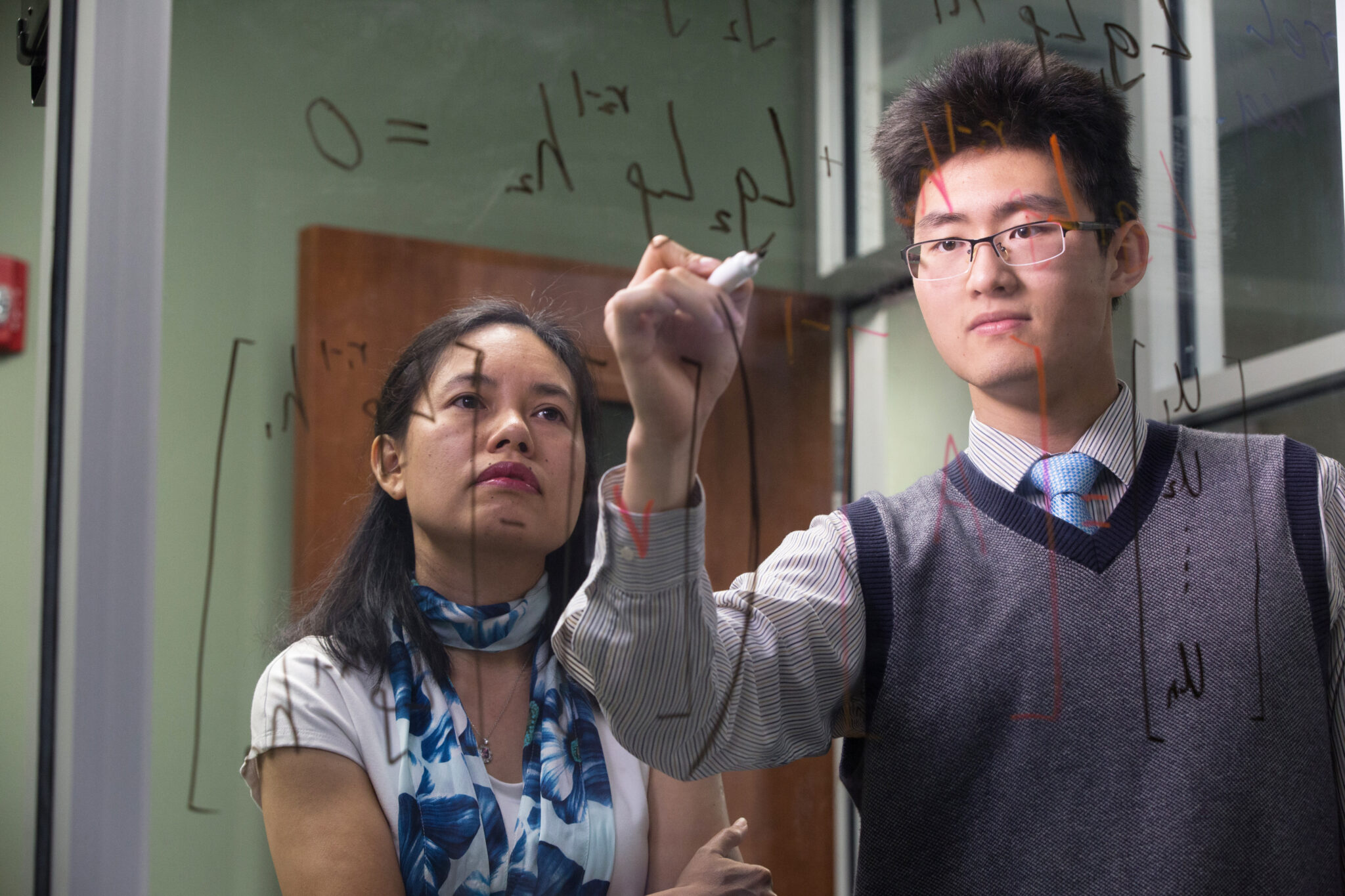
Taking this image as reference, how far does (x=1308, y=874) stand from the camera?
63cm

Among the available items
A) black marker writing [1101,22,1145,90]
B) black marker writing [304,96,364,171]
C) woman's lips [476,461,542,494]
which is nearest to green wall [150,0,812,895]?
black marker writing [304,96,364,171]

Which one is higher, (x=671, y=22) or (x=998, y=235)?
(x=671, y=22)

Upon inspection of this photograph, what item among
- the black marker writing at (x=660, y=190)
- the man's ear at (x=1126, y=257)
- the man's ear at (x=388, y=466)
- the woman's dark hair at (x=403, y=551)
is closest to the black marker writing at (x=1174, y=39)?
the man's ear at (x=1126, y=257)

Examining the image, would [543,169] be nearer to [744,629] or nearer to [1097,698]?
[744,629]

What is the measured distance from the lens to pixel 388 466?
0.66 m

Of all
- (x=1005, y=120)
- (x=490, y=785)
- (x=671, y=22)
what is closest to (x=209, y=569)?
(x=490, y=785)

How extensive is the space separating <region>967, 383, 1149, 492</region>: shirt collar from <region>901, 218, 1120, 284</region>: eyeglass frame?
0.09 meters

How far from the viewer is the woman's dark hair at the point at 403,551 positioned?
63cm

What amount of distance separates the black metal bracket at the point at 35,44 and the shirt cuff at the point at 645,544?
1.31 feet

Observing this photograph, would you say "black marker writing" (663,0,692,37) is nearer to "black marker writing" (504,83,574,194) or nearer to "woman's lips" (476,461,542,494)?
"black marker writing" (504,83,574,194)

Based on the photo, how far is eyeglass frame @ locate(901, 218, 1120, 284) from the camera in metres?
0.70

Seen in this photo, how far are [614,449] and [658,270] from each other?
0.45 ft

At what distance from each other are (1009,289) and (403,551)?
15.5 inches

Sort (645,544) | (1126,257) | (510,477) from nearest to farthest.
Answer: (645,544) < (510,477) < (1126,257)
